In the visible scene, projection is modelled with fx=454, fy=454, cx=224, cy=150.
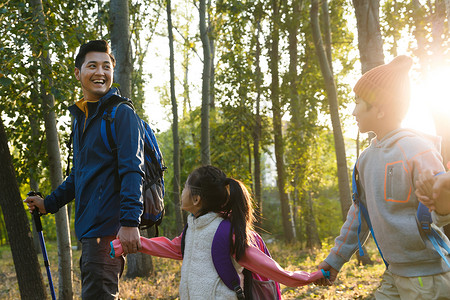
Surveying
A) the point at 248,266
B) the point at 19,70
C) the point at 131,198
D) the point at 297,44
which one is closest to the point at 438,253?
the point at 248,266

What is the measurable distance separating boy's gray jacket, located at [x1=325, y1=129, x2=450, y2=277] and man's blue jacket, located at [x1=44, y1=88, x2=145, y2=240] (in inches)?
Result: 58.4

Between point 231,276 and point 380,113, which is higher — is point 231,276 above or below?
below

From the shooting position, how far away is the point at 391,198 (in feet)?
8.24

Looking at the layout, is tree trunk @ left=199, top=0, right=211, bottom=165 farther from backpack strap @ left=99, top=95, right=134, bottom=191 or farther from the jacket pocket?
the jacket pocket

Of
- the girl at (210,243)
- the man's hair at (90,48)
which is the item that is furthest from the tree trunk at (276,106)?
the girl at (210,243)

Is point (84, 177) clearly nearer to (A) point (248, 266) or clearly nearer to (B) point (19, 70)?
(A) point (248, 266)

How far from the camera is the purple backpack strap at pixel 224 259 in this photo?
2924mm

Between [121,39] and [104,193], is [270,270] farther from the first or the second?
[121,39]

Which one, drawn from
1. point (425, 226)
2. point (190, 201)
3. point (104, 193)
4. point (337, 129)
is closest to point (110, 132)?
point (104, 193)

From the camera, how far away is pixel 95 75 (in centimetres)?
351

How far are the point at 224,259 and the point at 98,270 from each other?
0.85 meters

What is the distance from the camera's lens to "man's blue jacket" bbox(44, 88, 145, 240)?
3.01 meters

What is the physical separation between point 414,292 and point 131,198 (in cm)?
175

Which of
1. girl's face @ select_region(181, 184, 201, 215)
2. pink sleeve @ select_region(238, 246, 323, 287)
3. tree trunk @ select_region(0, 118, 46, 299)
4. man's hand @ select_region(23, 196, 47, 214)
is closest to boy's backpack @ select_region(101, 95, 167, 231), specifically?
girl's face @ select_region(181, 184, 201, 215)
